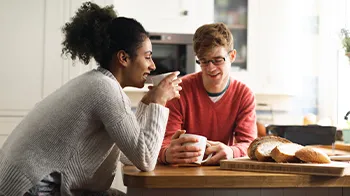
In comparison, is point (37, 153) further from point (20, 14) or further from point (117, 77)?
point (20, 14)

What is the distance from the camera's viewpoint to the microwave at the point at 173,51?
4.09 metres

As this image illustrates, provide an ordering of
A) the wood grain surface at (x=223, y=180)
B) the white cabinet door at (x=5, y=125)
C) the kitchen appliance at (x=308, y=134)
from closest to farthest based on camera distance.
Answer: the wood grain surface at (x=223, y=180)
the kitchen appliance at (x=308, y=134)
the white cabinet door at (x=5, y=125)

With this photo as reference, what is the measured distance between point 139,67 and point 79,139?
324 millimetres

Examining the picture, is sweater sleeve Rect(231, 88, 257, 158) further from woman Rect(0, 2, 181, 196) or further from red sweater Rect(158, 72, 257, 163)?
woman Rect(0, 2, 181, 196)

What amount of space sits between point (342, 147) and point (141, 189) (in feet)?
3.71

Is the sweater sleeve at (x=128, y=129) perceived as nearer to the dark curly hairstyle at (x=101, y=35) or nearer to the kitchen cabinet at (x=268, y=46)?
the dark curly hairstyle at (x=101, y=35)

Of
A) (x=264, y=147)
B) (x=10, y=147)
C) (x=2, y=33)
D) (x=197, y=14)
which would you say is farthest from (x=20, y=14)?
(x=264, y=147)

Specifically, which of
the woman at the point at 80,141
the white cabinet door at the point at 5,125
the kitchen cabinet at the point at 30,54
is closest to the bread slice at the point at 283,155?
the woman at the point at 80,141

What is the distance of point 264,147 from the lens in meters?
1.56

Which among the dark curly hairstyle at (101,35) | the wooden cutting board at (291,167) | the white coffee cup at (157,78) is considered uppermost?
the dark curly hairstyle at (101,35)

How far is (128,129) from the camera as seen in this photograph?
146cm

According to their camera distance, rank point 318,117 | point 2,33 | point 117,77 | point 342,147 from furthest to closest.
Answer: point 318,117 → point 2,33 → point 342,147 → point 117,77

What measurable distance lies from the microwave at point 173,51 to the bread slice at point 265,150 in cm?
252

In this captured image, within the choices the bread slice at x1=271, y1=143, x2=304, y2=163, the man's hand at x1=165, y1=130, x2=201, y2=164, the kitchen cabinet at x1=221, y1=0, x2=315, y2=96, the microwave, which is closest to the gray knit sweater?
the man's hand at x1=165, y1=130, x2=201, y2=164
